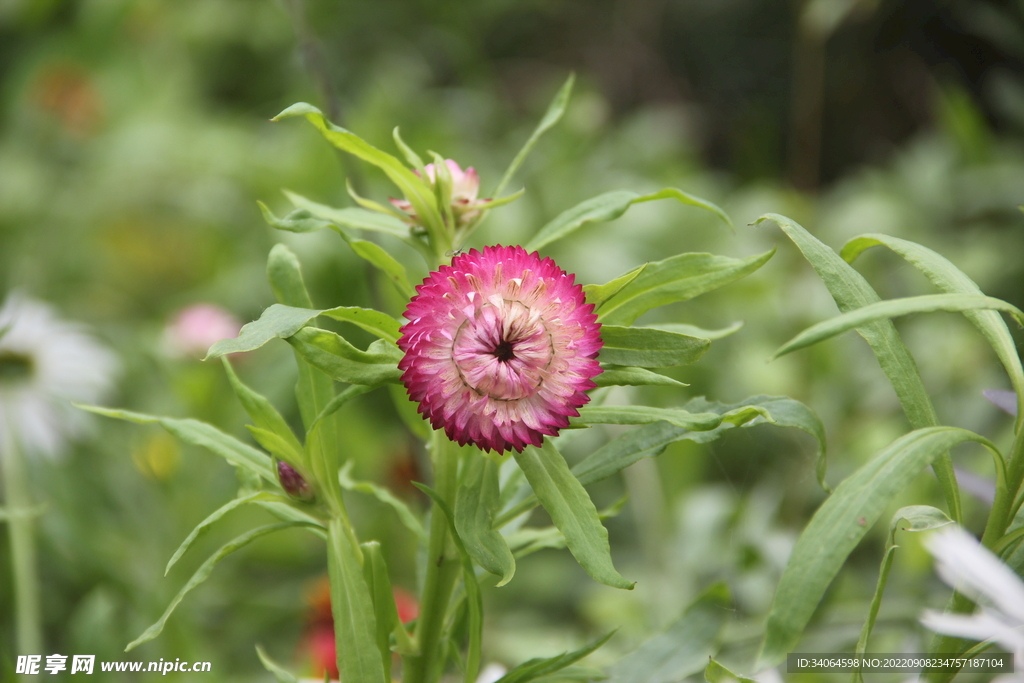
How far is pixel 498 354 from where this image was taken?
0.30 metres

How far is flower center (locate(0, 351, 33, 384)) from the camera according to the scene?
87cm

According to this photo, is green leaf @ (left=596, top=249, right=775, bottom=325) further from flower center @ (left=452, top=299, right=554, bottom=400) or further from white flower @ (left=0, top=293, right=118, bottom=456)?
white flower @ (left=0, top=293, right=118, bottom=456)

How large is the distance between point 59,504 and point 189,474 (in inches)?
6.8

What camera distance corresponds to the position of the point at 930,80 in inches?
77.0

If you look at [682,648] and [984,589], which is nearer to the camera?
[984,589]

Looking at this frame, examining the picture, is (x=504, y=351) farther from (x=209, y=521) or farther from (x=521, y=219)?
(x=521, y=219)

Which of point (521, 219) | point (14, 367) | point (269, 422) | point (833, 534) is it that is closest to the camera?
point (833, 534)

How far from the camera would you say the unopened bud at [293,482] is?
34cm

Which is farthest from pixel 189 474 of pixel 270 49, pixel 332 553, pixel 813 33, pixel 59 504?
pixel 270 49

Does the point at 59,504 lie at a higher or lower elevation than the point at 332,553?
higher

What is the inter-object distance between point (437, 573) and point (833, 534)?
0.57ft

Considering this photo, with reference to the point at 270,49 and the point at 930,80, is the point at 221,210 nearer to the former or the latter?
the point at 270,49

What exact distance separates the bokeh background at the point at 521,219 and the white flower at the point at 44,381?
0.04 meters

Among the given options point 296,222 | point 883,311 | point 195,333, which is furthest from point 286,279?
point 195,333
